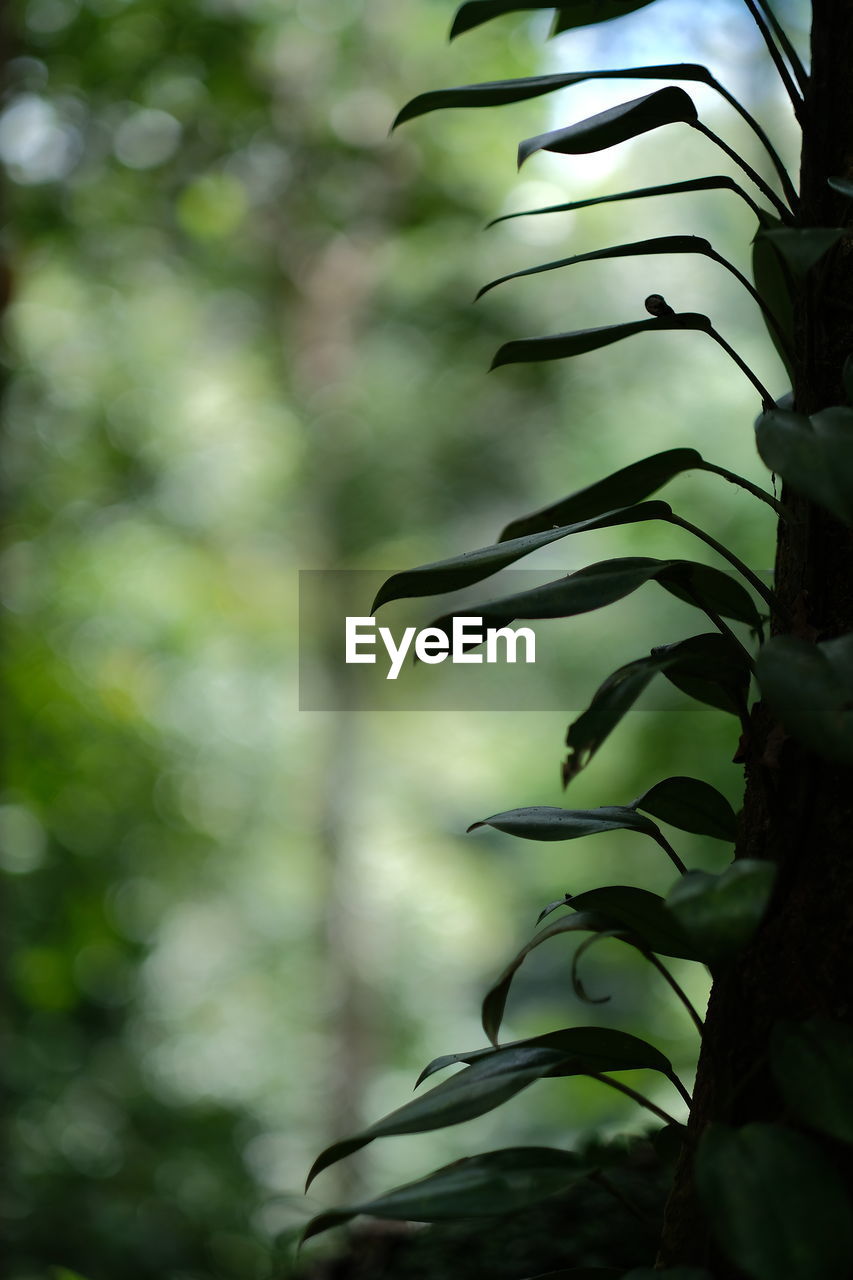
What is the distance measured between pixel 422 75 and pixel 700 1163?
373cm

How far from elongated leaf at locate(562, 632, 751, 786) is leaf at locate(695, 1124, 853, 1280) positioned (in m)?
0.13

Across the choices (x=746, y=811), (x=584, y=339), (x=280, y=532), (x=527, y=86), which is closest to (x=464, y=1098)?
(x=746, y=811)

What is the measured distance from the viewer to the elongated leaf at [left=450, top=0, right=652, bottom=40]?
47cm

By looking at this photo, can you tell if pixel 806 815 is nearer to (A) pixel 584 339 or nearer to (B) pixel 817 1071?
(B) pixel 817 1071

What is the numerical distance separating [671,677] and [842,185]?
205 mm

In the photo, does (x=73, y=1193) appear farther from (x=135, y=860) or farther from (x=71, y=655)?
(x=71, y=655)

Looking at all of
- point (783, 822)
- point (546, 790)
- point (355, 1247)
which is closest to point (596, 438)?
point (546, 790)

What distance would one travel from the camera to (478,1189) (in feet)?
1.13

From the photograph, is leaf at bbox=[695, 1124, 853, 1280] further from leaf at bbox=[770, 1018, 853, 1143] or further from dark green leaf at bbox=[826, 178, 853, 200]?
dark green leaf at bbox=[826, 178, 853, 200]

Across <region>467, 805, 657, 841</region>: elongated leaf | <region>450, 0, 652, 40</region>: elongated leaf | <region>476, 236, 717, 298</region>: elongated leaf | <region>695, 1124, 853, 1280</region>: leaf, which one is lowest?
<region>695, 1124, 853, 1280</region>: leaf

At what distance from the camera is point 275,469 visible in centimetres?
395

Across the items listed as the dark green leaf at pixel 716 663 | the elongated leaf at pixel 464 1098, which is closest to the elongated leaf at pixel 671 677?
the dark green leaf at pixel 716 663

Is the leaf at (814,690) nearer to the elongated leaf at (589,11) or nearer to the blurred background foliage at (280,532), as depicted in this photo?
the elongated leaf at (589,11)

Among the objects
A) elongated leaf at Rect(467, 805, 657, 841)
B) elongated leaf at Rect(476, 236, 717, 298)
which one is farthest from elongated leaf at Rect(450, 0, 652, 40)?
elongated leaf at Rect(467, 805, 657, 841)
